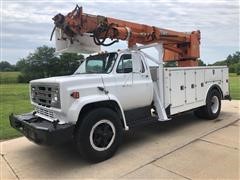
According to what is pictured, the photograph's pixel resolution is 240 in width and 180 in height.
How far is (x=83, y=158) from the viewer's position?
5465mm

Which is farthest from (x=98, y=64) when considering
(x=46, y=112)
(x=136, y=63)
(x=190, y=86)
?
(x=190, y=86)

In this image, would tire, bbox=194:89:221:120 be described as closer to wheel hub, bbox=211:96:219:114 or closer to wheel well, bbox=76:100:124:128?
wheel hub, bbox=211:96:219:114

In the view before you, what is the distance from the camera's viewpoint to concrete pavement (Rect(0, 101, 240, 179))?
4.74 m

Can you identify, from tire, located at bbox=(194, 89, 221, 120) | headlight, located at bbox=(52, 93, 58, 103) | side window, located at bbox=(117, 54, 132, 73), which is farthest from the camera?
tire, located at bbox=(194, 89, 221, 120)

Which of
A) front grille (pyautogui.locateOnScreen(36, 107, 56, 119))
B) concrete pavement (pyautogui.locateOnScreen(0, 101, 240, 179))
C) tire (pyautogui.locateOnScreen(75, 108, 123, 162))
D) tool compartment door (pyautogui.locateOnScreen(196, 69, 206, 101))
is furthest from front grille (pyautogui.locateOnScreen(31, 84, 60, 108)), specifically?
tool compartment door (pyautogui.locateOnScreen(196, 69, 206, 101))

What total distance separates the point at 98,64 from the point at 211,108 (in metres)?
3.85

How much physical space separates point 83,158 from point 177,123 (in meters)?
3.55

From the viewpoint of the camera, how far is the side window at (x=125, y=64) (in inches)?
242

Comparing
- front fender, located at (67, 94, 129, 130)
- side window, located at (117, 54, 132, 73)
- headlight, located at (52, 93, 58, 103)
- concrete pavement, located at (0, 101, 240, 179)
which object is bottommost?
concrete pavement, located at (0, 101, 240, 179)

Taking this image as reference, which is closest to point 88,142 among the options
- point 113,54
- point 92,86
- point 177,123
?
point 92,86

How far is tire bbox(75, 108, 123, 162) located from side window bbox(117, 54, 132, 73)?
3.40 feet

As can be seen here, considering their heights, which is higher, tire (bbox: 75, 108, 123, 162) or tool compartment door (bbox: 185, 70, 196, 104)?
tool compartment door (bbox: 185, 70, 196, 104)

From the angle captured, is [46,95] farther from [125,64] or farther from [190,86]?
[190,86]

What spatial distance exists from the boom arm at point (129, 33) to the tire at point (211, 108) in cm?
119
